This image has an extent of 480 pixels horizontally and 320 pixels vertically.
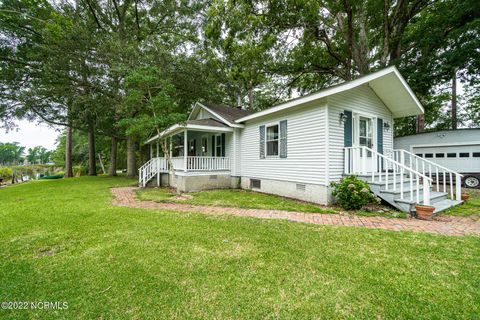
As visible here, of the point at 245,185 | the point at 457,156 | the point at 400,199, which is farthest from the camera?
the point at 457,156

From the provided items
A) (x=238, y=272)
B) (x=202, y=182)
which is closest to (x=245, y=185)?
(x=202, y=182)

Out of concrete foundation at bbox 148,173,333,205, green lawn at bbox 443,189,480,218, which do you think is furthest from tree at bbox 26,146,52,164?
green lawn at bbox 443,189,480,218

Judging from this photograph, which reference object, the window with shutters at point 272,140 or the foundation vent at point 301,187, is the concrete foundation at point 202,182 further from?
the foundation vent at point 301,187

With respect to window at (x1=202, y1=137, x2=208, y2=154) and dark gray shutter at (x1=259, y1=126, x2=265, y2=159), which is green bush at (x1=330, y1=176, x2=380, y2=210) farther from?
window at (x1=202, y1=137, x2=208, y2=154)

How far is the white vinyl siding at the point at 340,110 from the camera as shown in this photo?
261 inches

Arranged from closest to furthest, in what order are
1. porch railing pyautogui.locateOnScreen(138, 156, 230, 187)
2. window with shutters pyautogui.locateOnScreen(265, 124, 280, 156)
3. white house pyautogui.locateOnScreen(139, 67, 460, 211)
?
white house pyautogui.locateOnScreen(139, 67, 460, 211) → window with shutters pyautogui.locateOnScreen(265, 124, 280, 156) → porch railing pyautogui.locateOnScreen(138, 156, 230, 187)

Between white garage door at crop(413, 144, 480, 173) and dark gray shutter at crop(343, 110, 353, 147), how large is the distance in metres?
7.90

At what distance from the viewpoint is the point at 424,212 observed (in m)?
4.97

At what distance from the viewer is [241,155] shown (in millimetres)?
10641

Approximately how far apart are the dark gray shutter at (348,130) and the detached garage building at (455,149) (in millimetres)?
7804

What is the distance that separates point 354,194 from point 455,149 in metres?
9.34

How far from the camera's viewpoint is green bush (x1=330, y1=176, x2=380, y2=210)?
5.74 meters

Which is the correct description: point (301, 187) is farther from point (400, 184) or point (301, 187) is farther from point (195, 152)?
point (195, 152)

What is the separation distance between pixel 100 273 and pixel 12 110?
57.2 ft
